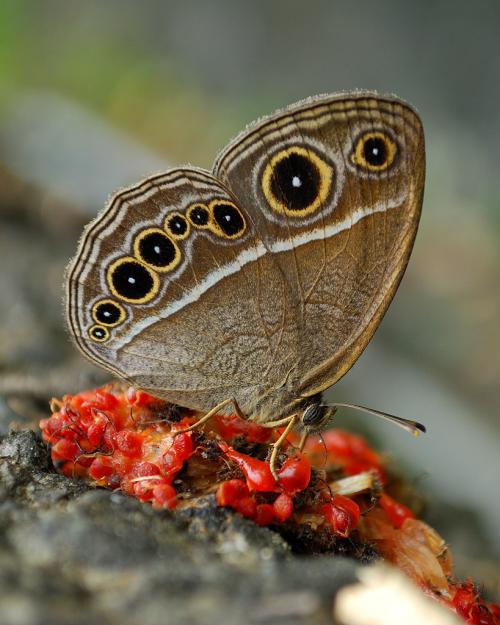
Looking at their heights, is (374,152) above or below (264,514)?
above

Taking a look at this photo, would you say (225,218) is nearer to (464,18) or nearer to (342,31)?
(464,18)

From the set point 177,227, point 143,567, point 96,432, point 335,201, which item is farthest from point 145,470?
point 335,201

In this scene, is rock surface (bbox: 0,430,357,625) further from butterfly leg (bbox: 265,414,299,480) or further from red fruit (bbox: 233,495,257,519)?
butterfly leg (bbox: 265,414,299,480)

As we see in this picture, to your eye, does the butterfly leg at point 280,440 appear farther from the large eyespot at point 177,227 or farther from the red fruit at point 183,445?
the large eyespot at point 177,227

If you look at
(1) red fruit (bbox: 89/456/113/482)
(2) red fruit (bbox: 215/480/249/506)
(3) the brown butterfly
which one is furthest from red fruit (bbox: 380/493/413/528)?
(1) red fruit (bbox: 89/456/113/482)

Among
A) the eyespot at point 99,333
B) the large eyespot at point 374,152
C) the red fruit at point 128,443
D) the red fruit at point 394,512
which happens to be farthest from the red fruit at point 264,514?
the large eyespot at point 374,152

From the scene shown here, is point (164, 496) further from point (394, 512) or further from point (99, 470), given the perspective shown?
point (394, 512)
